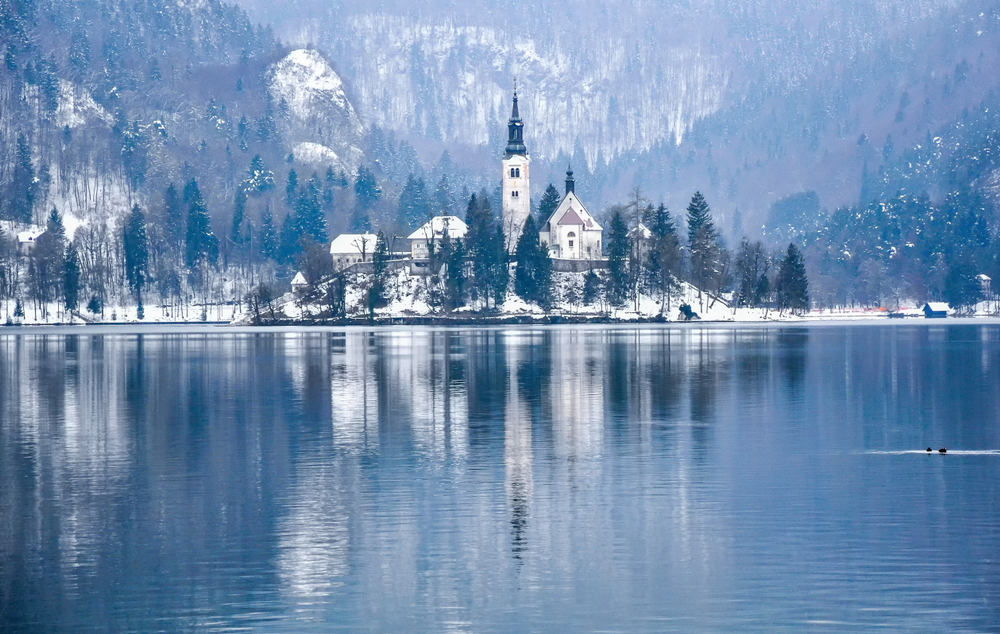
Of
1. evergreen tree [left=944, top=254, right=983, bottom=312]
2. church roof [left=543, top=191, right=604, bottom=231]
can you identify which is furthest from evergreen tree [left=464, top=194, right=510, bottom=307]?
evergreen tree [left=944, top=254, right=983, bottom=312]

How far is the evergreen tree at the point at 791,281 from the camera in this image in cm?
17588

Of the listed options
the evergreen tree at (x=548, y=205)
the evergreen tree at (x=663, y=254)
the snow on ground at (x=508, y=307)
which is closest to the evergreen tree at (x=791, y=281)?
the snow on ground at (x=508, y=307)

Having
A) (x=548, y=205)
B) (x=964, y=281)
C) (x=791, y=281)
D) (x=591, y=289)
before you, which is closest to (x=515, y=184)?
(x=548, y=205)

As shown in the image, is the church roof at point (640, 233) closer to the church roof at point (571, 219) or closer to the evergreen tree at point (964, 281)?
the church roof at point (571, 219)

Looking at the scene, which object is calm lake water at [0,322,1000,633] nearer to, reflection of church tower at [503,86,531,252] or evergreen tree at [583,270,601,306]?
evergreen tree at [583,270,601,306]

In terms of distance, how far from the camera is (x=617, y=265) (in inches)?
6993

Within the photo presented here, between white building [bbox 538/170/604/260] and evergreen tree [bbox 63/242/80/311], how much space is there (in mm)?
72812

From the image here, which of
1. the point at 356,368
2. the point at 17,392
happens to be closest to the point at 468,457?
the point at 17,392

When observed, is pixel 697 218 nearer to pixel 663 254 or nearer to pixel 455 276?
pixel 663 254

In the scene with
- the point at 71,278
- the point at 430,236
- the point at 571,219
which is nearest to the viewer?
the point at 71,278

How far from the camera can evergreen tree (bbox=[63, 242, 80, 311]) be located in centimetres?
18012

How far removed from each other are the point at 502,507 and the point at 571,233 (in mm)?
163532

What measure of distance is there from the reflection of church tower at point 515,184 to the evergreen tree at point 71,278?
222ft

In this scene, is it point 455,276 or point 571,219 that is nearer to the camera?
point 455,276
